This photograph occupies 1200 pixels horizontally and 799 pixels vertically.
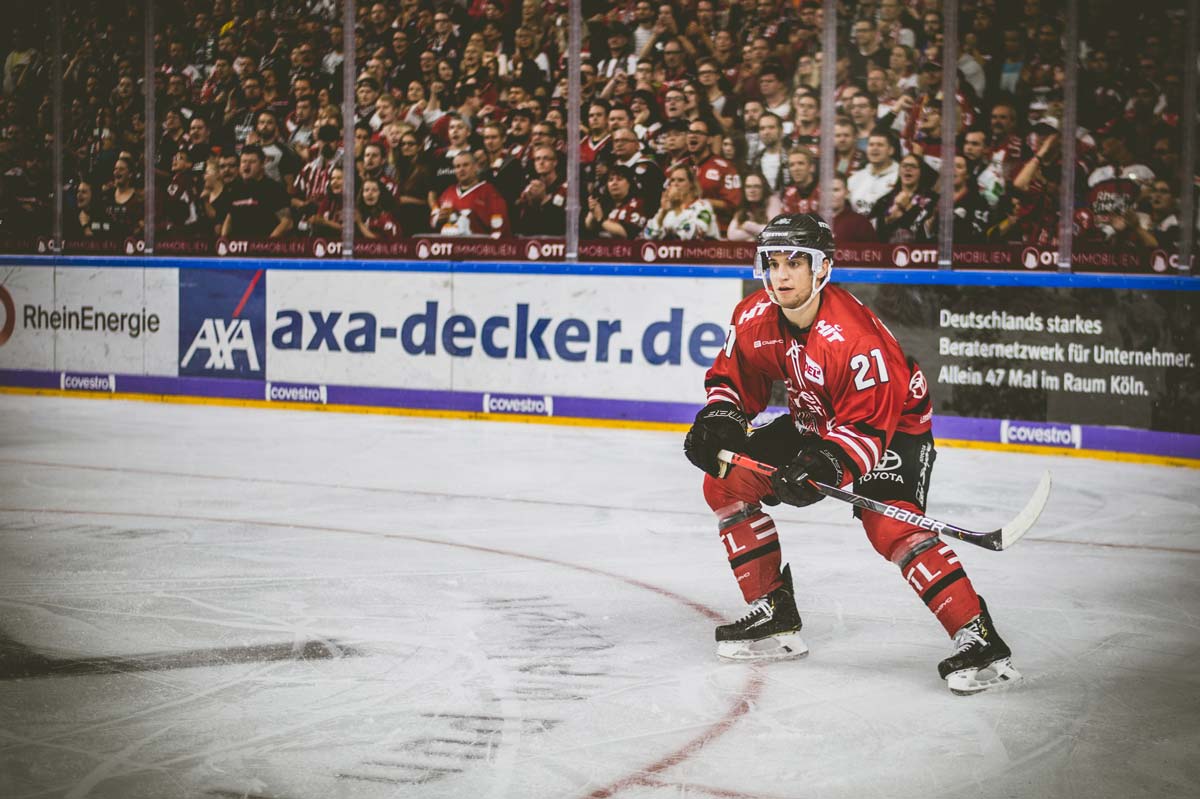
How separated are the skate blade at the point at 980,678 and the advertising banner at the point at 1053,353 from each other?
15.6ft

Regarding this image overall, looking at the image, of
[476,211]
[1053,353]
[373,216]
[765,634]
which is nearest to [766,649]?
[765,634]

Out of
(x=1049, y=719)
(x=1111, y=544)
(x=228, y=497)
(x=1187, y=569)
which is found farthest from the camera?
(x=228, y=497)

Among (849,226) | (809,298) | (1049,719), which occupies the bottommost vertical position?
(1049,719)

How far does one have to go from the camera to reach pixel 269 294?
33.3 feet

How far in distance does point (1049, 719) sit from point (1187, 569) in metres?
2.02

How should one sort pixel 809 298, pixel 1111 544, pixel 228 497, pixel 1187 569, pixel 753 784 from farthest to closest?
pixel 228 497, pixel 1111 544, pixel 1187 569, pixel 809 298, pixel 753 784

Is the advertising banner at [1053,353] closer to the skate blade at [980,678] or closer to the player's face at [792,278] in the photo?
the skate blade at [980,678]

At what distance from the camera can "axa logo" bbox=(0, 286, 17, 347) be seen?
36.3 ft

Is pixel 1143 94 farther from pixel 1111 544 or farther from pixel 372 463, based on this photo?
pixel 372 463

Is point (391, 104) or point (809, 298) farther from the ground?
point (391, 104)

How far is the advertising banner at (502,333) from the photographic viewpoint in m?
8.91

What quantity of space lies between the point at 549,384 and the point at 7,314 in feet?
15.3

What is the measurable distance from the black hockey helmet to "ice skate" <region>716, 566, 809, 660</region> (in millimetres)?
816

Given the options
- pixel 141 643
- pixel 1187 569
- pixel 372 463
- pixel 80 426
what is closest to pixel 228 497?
pixel 372 463
